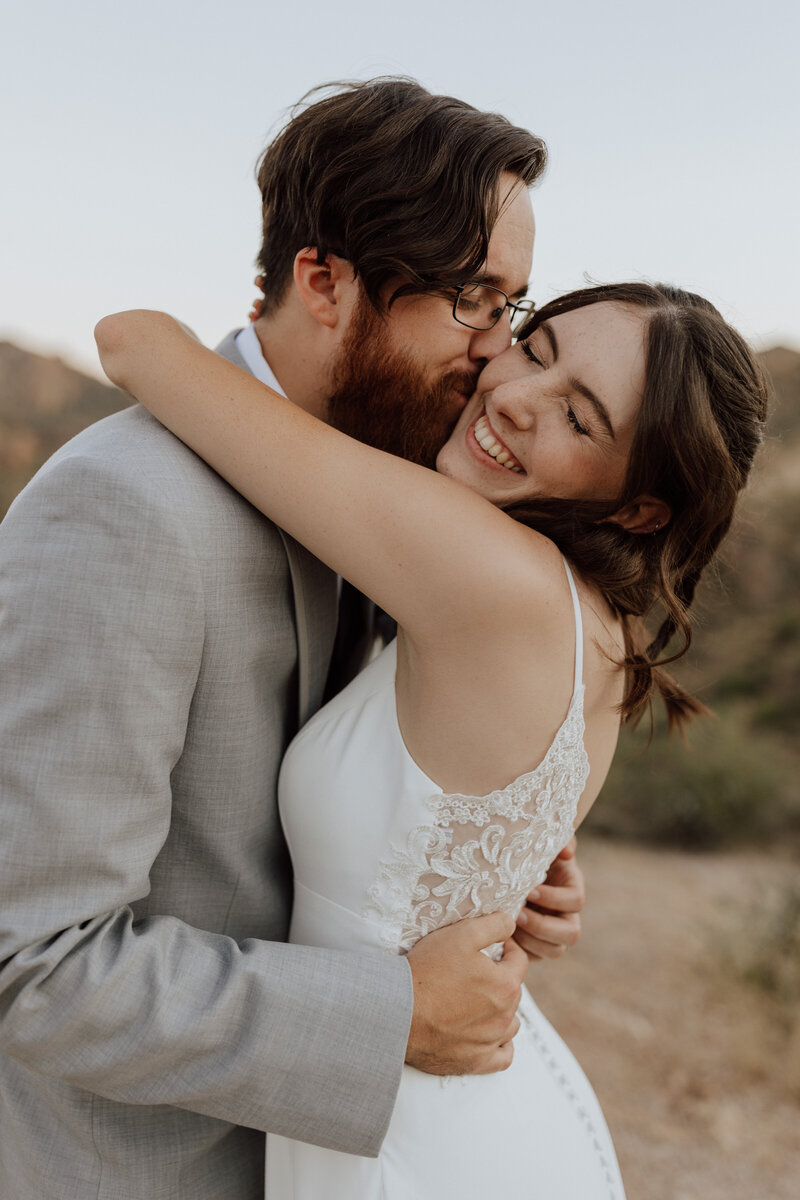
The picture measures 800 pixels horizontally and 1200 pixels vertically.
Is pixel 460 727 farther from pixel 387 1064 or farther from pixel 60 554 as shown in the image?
pixel 60 554

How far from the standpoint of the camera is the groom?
4.38ft

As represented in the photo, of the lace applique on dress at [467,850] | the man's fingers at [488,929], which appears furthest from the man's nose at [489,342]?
the man's fingers at [488,929]

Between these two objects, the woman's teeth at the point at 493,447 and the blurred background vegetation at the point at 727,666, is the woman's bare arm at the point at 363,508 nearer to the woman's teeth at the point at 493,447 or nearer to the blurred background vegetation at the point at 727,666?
the woman's teeth at the point at 493,447

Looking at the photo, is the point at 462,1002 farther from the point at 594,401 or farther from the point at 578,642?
the point at 594,401

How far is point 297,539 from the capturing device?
1626 millimetres

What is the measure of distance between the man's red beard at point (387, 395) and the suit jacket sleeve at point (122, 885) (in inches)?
28.3

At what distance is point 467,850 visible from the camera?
1.67 m

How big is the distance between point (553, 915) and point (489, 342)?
1.32 meters

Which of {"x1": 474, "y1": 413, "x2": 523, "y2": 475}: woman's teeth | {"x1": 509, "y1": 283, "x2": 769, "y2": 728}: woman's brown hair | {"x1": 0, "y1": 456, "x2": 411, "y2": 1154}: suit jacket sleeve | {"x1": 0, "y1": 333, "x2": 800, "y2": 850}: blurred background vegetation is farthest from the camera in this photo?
{"x1": 0, "y1": 333, "x2": 800, "y2": 850}: blurred background vegetation

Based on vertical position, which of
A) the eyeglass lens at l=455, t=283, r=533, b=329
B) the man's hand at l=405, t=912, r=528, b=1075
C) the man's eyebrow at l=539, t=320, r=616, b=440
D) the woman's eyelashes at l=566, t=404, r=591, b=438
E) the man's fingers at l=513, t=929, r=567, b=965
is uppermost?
the eyeglass lens at l=455, t=283, r=533, b=329

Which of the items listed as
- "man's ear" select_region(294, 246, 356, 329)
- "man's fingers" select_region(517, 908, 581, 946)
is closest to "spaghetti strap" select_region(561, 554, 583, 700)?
"man's fingers" select_region(517, 908, 581, 946)

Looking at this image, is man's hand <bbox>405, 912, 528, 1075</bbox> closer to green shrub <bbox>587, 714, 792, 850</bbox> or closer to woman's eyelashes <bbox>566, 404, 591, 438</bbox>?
woman's eyelashes <bbox>566, 404, 591, 438</bbox>

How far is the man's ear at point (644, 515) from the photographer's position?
197 centimetres

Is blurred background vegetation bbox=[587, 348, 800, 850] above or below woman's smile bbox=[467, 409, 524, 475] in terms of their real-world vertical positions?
below
